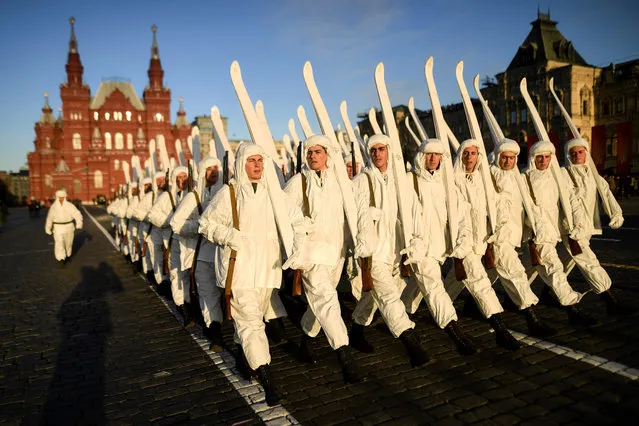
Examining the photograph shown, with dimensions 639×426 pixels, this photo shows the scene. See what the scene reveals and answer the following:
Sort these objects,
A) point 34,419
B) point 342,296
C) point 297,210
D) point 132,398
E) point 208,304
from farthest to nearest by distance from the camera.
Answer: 1. point 342,296
2. point 208,304
3. point 297,210
4. point 132,398
5. point 34,419

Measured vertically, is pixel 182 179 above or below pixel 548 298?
above

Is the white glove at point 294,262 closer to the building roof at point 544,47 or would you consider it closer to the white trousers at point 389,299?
the white trousers at point 389,299

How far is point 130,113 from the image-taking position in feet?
258

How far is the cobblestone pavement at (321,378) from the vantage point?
342 centimetres

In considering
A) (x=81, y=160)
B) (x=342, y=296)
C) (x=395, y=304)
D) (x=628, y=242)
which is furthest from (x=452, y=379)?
(x=81, y=160)

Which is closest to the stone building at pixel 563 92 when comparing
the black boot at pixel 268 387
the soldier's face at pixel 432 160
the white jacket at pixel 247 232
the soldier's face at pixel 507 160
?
the soldier's face at pixel 507 160

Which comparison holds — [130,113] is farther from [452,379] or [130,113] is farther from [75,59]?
[452,379]

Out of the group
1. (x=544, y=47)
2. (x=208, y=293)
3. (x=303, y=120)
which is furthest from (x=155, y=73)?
(x=208, y=293)

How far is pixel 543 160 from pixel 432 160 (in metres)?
1.67

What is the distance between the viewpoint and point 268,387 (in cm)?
369

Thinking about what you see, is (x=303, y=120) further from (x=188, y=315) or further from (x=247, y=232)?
(x=247, y=232)

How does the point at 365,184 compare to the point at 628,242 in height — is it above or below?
above

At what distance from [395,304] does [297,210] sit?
122 cm

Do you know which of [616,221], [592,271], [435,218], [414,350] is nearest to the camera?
[414,350]
